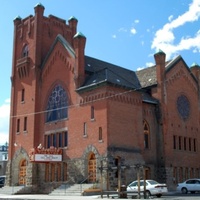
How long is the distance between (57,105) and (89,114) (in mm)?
6165

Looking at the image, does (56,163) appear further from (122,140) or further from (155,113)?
(155,113)

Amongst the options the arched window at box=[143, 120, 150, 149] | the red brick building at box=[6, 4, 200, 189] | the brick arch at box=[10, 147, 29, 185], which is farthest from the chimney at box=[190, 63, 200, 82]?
the brick arch at box=[10, 147, 29, 185]

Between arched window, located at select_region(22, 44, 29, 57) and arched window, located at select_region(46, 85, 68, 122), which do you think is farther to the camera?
arched window, located at select_region(22, 44, 29, 57)

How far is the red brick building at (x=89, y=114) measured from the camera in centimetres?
3834

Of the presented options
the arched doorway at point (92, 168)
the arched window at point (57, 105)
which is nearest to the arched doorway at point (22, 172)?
the arched window at point (57, 105)

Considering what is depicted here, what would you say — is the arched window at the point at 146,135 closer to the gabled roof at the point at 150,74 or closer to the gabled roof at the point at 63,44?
the gabled roof at the point at 150,74

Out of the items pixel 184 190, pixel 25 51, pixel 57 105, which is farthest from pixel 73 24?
pixel 184 190

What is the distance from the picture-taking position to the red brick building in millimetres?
38344

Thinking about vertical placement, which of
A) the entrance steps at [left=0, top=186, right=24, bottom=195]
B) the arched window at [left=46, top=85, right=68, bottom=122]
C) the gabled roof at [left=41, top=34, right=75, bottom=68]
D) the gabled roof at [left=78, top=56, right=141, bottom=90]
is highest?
the gabled roof at [left=41, top=34, right=75, bottom=68]

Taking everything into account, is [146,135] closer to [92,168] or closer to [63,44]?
[92,168]

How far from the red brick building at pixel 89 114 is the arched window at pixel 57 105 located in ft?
0.38

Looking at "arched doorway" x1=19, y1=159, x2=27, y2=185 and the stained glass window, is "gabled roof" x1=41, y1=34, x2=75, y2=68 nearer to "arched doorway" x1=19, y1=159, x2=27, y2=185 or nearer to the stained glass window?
"arched doorway" x1=19, y1=159, x2=27, y2=185

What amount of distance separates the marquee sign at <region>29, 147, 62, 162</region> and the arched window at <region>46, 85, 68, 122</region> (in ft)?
13.0

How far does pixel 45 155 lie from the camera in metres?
40.4
